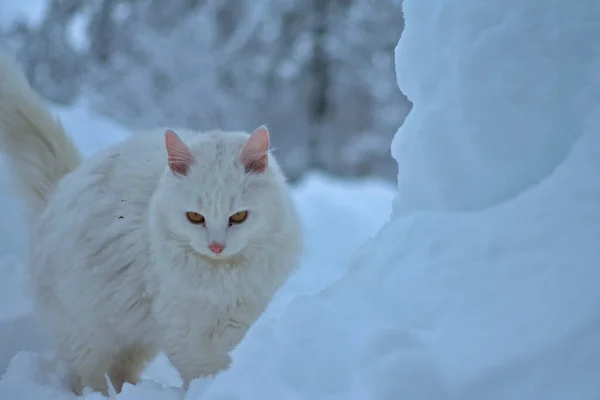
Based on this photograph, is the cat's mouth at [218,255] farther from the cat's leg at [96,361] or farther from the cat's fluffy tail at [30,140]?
the cat's fluffy tail at [30,140]

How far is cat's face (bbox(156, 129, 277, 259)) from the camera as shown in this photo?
1555 millimetres

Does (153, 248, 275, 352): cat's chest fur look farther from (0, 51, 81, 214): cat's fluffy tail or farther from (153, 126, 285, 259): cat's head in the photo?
(0, 51, 81, 214): cat's fluffy tail

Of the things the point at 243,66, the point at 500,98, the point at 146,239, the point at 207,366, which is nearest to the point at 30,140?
the point at 146,239

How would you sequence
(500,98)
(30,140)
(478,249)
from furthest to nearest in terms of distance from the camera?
(30,140) < (500,98) < (478,249)

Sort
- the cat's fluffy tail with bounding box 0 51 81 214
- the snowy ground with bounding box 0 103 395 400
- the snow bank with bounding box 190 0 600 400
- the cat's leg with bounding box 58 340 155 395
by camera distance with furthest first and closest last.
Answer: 1. the cat's fluffy tail with bounding box 0 51 81 214
2. the cat's leg with bounding box 58 340 155 395
3. the snowy ground with bounding box 0 103 395 400
4. the snow bank with bounding box 190 0 600 400

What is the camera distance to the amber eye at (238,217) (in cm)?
159

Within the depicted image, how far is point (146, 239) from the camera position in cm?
178

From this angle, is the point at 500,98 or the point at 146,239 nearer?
the point at 500,98

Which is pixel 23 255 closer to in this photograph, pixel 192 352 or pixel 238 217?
pixel 192 352

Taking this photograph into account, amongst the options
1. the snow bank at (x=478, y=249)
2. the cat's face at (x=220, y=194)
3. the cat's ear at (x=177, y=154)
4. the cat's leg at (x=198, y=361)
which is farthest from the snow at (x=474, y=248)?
the cat's ear at (x=177, y=154)

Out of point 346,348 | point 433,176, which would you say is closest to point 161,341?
point 346,348

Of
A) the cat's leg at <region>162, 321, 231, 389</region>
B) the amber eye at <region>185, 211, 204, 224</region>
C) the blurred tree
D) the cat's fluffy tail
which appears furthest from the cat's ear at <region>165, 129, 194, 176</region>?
the blurred tree

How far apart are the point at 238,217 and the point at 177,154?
0.91 feet

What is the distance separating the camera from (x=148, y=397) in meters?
1.46
